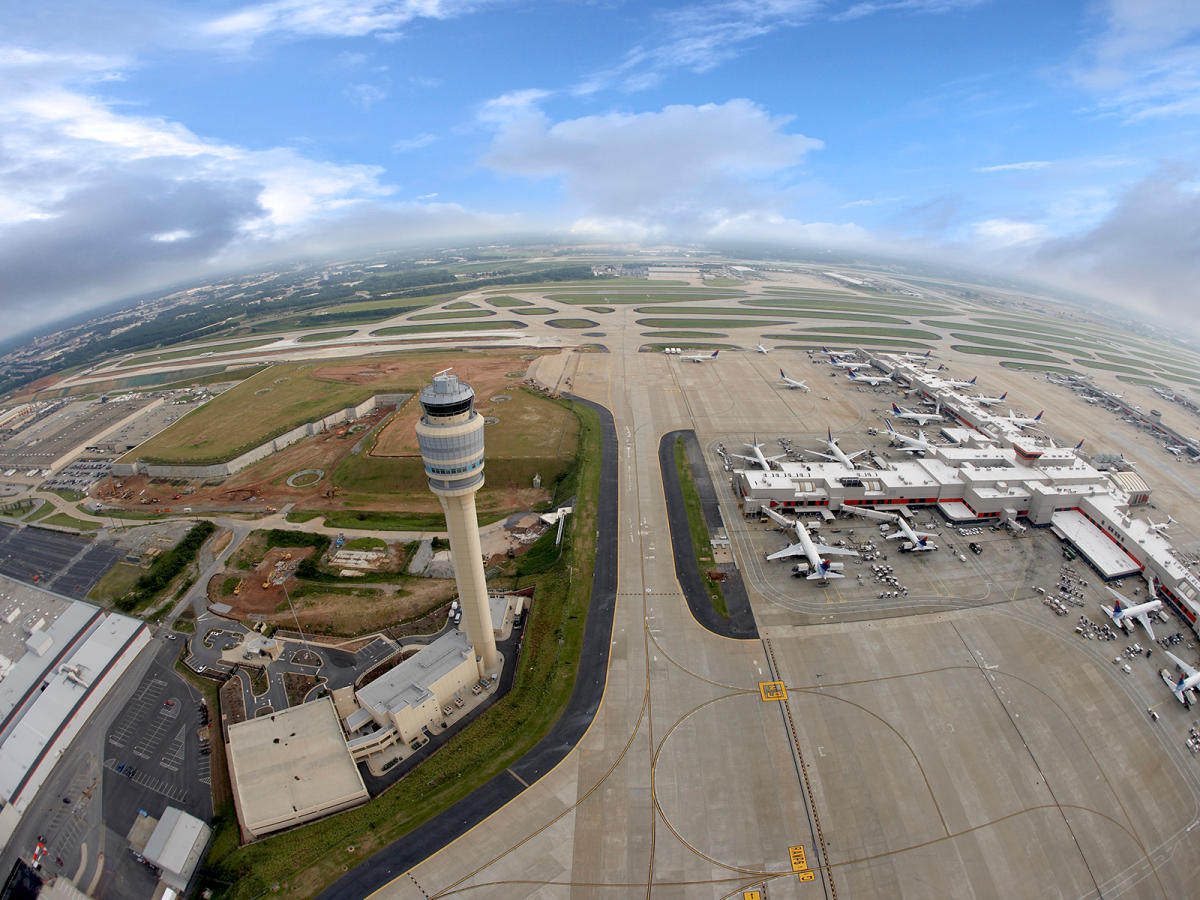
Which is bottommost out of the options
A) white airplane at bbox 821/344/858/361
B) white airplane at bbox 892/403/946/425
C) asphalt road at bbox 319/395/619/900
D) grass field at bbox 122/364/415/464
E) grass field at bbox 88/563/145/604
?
asphalt road at bbox 319/395/619/900

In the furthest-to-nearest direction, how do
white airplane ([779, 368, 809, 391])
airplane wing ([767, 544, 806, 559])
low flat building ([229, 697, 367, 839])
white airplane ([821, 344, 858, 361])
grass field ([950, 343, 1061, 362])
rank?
1. grass field ([950, 343, 1061, 362])
2. white airplane ([821, 344, 858, 361])
3. white airplane ([779, 368, 809, 391])
4. airplane wing ([767, 544, 806, 559])
5. low flat building ([229, 697, 367, 839])

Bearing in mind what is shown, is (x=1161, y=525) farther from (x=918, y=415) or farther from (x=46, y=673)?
(x=46, y=673)

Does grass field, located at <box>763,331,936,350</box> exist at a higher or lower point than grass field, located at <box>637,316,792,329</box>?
lower

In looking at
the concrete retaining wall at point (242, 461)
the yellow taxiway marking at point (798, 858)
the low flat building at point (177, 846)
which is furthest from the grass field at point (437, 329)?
the yellow taxiway marking at point (798, 858)

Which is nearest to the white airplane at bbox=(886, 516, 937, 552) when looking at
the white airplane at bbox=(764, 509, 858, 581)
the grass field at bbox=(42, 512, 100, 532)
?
the white airplane at bbox=(764, 509, 858, 581)

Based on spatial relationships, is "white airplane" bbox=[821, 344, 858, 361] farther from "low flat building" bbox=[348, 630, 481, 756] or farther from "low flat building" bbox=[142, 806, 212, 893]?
"low flat building" bbox=[142, 806, 212, 893]

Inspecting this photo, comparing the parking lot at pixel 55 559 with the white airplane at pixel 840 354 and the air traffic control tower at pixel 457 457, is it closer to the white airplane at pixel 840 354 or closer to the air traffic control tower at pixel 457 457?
the air traffic control tower at pixel 457 457

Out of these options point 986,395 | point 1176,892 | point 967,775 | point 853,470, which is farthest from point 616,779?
point 986,395

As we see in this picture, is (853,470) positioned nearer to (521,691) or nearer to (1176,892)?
(1176,892)
